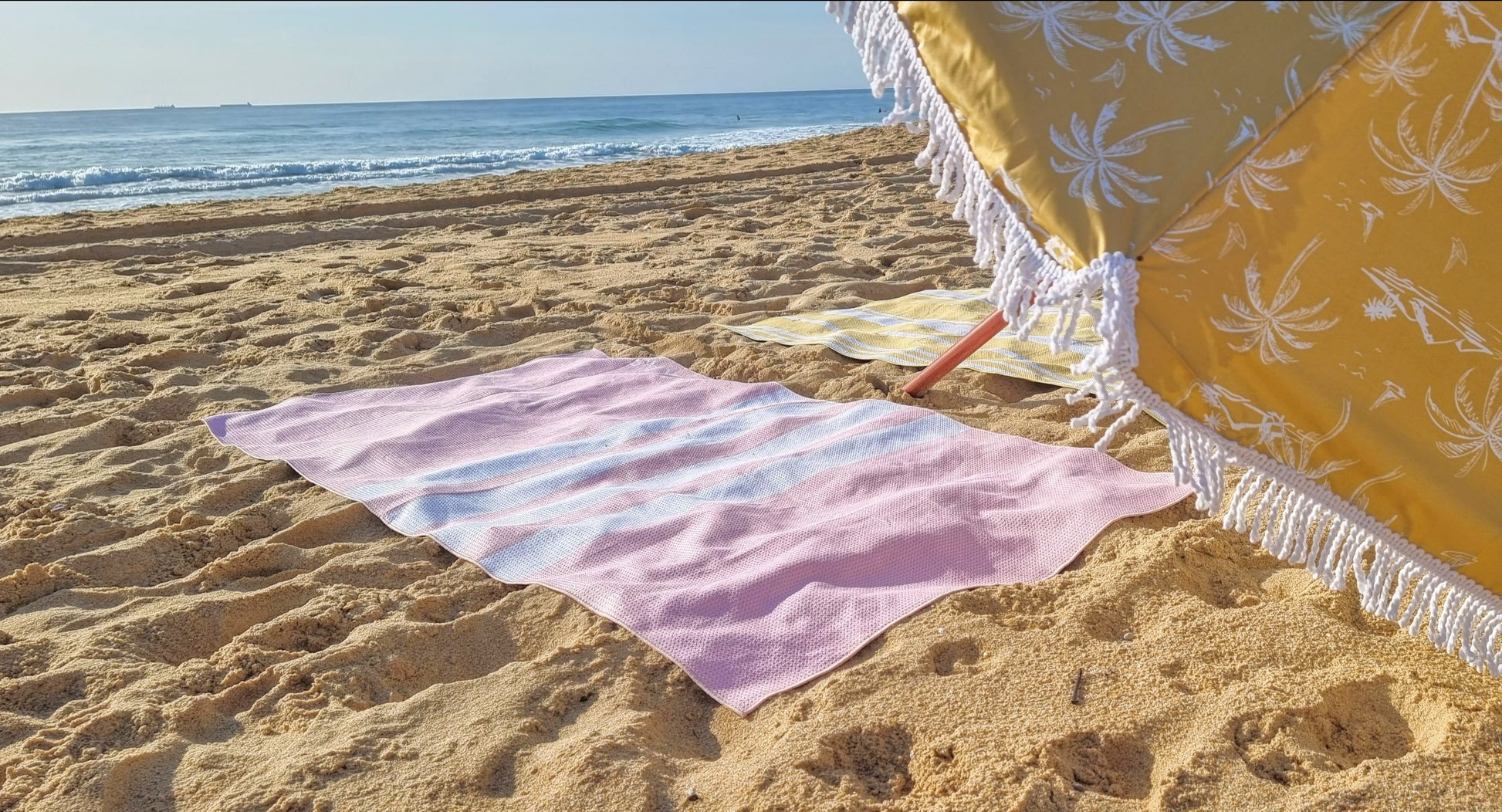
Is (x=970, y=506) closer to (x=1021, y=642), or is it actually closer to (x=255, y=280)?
(x=1021, y=642)

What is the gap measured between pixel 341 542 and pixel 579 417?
0.83 metres

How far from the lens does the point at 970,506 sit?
2098 millimetres

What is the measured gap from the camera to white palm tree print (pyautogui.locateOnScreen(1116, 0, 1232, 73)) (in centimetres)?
118

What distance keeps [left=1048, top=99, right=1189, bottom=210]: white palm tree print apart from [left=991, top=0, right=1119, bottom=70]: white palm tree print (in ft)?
0.24

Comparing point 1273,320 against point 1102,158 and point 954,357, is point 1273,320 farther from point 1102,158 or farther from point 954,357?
point 954,357

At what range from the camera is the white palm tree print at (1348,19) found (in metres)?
1.14

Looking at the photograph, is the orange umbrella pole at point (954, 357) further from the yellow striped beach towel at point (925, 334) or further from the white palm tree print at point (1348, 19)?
the white palm tree print at point (1348, 19)

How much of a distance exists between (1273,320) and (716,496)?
4.22ft

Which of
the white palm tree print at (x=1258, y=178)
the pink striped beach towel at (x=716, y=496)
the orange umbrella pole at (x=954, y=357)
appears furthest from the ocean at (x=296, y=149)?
the white palm tree print at (x=1258, y=178)

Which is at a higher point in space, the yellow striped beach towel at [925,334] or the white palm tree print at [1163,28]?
the white palm tree print at [1163,28]

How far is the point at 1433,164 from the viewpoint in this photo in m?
1.18

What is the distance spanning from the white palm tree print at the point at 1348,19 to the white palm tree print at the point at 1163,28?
0.10 m


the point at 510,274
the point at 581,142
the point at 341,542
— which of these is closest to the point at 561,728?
the point at 341,542

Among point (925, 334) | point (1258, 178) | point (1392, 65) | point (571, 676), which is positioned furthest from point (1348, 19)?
point (925, 334)
